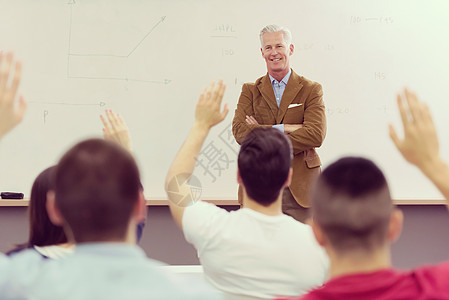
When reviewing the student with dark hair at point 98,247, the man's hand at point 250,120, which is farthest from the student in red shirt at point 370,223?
the man's hand at point 250,120

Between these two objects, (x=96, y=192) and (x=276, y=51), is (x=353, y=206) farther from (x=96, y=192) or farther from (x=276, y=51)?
(x=276, y=51)

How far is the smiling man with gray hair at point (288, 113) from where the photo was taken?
2953 millimetres

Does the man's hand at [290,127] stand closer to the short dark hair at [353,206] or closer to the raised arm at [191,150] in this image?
the raised arm at [191,150]

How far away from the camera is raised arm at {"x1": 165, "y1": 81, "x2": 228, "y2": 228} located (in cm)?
147

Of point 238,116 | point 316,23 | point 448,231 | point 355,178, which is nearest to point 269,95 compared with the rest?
point 238,116

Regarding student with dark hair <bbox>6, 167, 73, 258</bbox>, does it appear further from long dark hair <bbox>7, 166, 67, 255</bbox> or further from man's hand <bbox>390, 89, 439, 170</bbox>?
man's hand <bbox>390, 89, 439, 170</bbox>

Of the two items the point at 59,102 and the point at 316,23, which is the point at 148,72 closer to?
the point at 59,102

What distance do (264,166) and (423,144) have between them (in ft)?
1.70

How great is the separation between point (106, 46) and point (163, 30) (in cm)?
41

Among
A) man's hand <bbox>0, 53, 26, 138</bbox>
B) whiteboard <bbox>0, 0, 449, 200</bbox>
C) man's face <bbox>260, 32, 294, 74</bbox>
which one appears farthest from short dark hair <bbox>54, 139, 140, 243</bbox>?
whiteboard <bbox>0, 0, 449, 200</bbox>

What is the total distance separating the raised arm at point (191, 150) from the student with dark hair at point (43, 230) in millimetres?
315

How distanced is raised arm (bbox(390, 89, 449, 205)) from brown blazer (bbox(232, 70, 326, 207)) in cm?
176

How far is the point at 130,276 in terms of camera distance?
2.72ft


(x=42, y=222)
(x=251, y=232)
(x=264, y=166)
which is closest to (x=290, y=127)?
(x=264, y=166)
